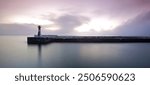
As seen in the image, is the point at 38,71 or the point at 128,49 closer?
the point at 38,71

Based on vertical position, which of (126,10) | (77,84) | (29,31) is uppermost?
(126,10)

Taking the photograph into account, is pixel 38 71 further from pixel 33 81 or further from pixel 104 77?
pixel 104 77

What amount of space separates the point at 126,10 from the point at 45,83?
2.41 feet

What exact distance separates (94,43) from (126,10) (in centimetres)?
38

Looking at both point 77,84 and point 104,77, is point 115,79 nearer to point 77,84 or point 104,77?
point 104,77

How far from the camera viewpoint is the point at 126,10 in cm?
169

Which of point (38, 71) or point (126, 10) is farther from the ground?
point (126, 10)

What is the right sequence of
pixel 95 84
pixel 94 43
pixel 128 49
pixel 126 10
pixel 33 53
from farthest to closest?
pixel 128 49 < pixel 33 53 < pixel 94 43 < pixel 126 10 < pixel 95 84

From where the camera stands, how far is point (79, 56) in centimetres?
214

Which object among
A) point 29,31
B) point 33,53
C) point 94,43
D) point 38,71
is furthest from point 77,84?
point 33,53

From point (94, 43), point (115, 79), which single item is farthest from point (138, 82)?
point (94, 43)

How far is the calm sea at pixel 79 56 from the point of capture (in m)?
1.74

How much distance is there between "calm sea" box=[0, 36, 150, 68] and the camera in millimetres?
1741

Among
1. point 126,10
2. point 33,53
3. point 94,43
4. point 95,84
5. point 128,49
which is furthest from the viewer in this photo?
Result: point 128,49
